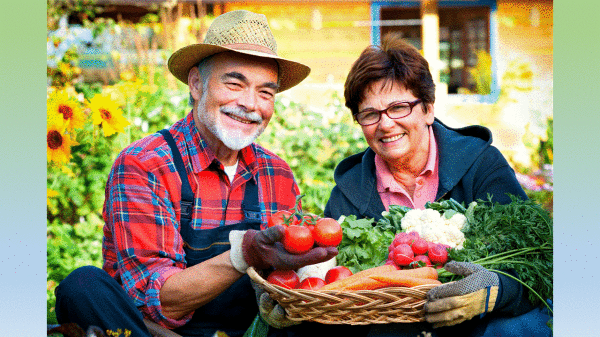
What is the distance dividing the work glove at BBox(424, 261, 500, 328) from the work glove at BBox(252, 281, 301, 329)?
1.67ft

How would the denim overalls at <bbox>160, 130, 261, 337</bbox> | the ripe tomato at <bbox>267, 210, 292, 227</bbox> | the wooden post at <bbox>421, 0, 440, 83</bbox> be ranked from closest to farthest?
the ripe tomato at <bbox>267, 210, 292, 227</bbox> → the denim overalls at <bbox>160, 130, 261, 337</bbox> → the wooden post at <bbox>421, 0, 440, 83</bbox>

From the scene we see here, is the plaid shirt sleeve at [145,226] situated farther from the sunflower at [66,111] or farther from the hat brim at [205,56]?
the sunflower at [66,111]

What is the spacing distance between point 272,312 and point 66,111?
179 cm

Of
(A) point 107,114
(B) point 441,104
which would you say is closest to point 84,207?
(A) point 107,114

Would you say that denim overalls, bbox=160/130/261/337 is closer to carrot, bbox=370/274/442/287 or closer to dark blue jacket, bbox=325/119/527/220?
dark blue jacket, bbox=325/119/527/220

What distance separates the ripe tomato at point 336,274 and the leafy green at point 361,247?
0.38ft

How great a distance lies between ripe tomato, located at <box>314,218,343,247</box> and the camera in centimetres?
226

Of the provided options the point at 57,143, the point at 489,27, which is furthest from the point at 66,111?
the point at 489,27

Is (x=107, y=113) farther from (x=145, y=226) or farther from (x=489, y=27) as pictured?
(x=489, y=27)

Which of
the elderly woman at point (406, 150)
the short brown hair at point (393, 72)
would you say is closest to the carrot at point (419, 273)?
the elderly woman at point (406, 150)

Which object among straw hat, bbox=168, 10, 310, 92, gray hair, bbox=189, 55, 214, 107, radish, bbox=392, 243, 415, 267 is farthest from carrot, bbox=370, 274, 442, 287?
gray hair, bbox=189, 55, 214, 107

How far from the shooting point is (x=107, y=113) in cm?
360

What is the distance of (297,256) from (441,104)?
5541 millimetres

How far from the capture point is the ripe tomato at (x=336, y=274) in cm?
241
